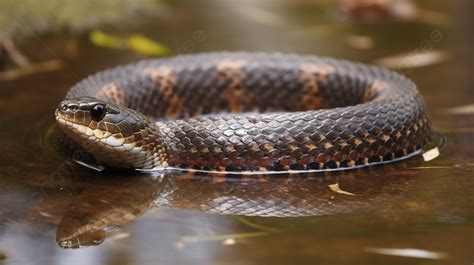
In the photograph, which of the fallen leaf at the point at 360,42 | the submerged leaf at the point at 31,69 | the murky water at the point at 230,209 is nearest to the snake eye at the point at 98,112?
the murky water at the point at 230,209

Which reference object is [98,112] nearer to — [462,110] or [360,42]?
[462,110]

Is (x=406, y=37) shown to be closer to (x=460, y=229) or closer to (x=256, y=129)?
(x=256, y=129)

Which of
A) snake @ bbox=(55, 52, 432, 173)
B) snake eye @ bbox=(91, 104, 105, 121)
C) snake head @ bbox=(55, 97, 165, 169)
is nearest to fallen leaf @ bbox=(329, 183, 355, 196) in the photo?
snake @ bbox=(55, 52, 432, 173)

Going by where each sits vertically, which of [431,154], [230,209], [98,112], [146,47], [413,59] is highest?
[413,59]

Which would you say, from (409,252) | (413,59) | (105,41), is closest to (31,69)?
(105,41)

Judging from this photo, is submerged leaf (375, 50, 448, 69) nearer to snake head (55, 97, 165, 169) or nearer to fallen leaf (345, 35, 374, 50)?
fallen leaf (345, 35, 374, 50)

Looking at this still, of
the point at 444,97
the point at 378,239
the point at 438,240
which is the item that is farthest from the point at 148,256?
the point at 444,97
